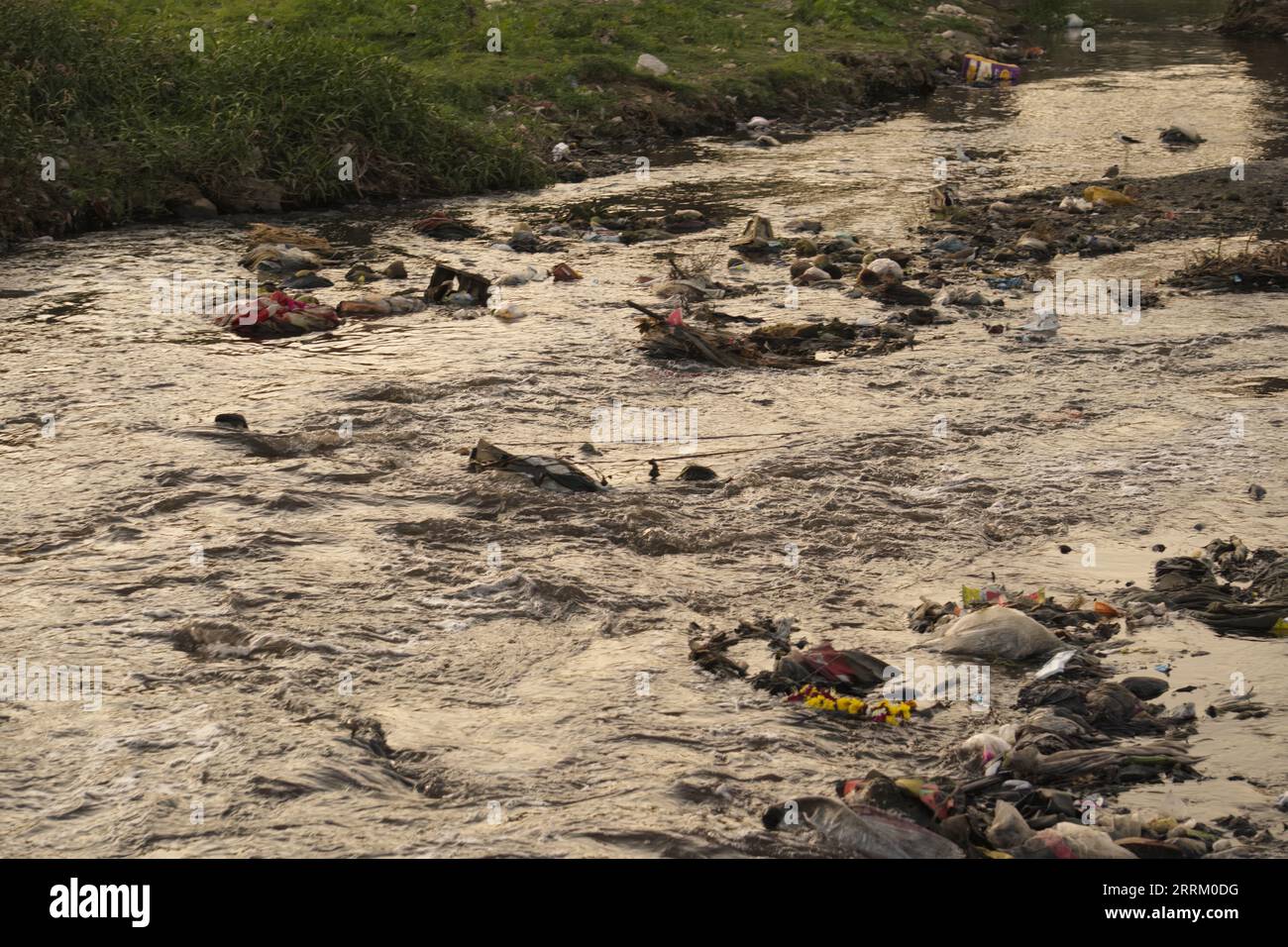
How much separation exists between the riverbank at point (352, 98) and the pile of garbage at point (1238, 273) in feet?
15.8

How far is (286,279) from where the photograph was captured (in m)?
7.73

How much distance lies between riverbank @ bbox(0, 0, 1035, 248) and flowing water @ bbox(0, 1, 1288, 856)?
1.21 m

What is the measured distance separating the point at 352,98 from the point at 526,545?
6.17m

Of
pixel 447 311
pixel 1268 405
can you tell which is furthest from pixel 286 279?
pixel 1268 405

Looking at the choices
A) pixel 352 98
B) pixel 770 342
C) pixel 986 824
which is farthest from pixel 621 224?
pixel 986 824

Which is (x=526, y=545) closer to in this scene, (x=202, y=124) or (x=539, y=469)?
(x=539, y=469)

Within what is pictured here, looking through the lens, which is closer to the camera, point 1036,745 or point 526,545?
point 1036,745

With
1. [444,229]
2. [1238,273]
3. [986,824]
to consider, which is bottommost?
[986,824]

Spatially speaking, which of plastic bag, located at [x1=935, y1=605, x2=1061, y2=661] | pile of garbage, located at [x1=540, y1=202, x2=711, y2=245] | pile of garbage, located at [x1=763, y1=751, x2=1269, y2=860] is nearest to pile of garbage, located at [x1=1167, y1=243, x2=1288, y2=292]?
pile of garbage, located at [x1=540, y1=202, x2=711, y2=245]

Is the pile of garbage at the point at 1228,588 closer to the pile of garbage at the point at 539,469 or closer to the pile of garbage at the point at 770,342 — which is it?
the pile of garbage at the point at 539,469

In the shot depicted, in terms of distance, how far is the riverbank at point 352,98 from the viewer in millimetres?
9000

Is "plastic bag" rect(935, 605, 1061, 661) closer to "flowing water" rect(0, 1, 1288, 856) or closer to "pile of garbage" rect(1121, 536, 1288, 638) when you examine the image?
"flowing water" rect(0, 1, 1288, 856)

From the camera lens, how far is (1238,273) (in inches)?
295

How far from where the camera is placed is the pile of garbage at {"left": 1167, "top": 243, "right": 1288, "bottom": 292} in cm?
742
